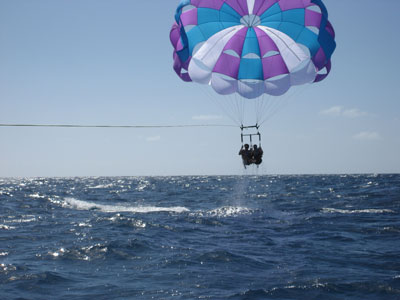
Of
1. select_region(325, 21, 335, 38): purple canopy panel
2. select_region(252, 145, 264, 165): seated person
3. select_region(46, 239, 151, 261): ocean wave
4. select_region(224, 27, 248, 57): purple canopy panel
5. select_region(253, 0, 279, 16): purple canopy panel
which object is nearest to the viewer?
select_region(46, 239, 151, 261): ocean wave

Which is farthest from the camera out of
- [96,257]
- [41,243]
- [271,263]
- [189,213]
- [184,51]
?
[189,213]

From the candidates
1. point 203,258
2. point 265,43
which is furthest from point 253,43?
point 203,258

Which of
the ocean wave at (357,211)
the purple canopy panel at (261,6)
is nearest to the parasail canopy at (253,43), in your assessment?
the purple canopy panel at (261,6)

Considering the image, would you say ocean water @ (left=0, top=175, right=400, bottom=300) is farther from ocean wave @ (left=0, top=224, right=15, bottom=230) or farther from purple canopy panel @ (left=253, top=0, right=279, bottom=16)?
purple canopy panel @ (left=253, top=0, right=279, bottom=16)

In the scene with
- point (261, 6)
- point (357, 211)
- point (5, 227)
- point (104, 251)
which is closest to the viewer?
point (104, 251)

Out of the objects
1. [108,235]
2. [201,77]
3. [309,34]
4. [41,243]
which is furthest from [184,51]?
[41,243]

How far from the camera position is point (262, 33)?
19.0 metres

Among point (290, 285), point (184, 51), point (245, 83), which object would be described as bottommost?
point (290, 285)

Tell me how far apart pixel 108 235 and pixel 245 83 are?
9499mm

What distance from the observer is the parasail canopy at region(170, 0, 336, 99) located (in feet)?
60.0

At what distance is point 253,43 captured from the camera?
19016 millimetres

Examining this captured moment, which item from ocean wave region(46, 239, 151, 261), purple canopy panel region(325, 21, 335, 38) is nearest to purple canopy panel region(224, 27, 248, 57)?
purple canopy panel region(325, 21, 335, 38)

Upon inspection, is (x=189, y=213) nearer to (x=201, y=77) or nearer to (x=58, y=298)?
(x=201, y=77)

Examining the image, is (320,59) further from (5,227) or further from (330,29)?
(5,227)
